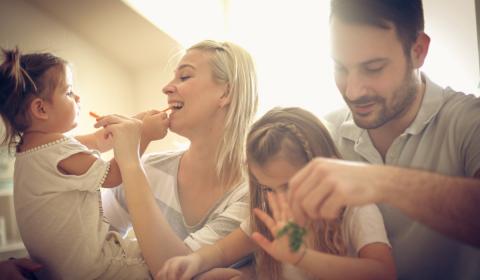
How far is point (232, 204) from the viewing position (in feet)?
2.48

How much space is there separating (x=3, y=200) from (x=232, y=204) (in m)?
0.41

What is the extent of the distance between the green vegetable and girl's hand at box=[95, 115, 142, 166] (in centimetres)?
32

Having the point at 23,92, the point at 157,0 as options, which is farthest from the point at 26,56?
the point at 157,0

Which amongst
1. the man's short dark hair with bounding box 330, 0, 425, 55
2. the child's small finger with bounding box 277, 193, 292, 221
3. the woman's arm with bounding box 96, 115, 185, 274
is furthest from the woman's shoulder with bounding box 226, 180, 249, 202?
the man's short dark hair with bounding box 330, 0, 425, 55

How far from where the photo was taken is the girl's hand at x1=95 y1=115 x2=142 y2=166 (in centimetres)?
71

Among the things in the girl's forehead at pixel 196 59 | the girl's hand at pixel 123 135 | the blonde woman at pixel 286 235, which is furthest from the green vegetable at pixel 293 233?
the girl's forehead at pixel 196 59

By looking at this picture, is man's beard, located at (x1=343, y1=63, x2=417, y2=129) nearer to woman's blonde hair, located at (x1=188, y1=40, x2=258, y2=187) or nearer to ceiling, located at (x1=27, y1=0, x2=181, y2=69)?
woman's blonde hair, located at (x1=188, y1=40, x2=258, y2=187)

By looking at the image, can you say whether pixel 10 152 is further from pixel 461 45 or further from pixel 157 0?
pixel 461 45

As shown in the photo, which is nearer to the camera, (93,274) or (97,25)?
(93,274)

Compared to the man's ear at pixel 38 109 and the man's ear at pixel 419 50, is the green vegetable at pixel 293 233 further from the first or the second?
the man's ear at pixel 38 109

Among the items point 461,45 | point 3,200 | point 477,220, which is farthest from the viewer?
point 3,200

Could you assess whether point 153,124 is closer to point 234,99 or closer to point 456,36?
point 234,99

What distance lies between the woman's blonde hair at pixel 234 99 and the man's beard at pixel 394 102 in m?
0.23

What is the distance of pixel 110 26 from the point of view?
0.82m
